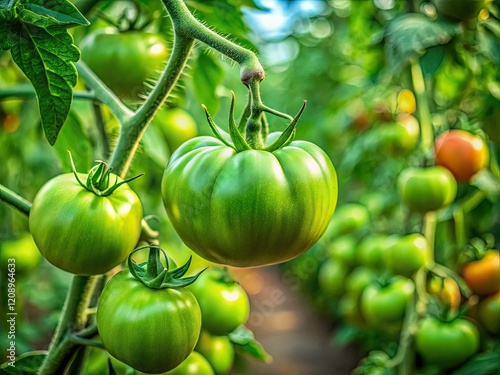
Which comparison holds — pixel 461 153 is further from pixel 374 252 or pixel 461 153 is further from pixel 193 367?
pixel 193 367

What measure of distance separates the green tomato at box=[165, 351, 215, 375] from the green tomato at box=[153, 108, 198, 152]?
35 cm

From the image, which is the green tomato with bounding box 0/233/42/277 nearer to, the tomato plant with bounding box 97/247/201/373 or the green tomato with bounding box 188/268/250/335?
the green tomato with bounding box 188/268/250/335

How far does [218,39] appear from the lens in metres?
0.46

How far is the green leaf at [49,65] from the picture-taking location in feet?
1.60

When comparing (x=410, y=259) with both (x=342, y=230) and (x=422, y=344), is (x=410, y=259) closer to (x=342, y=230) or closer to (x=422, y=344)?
(x=422, y=344)

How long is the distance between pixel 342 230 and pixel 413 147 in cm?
36

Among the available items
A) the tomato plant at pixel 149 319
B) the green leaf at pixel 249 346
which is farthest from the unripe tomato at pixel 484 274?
the tomato plant at pixel 149 319

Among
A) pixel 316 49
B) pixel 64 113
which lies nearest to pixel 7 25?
pixel 64 113

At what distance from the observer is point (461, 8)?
1.00 m

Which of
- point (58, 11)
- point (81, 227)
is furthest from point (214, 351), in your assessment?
point (58, 11)

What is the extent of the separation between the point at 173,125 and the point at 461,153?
1.79ft

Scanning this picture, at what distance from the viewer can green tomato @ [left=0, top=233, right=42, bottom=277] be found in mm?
1114

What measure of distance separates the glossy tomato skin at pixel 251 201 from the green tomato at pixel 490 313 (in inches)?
31.1

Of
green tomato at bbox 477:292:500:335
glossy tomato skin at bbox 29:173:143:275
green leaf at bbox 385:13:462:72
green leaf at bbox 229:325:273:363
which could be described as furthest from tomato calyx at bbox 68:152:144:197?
green tomato at bbox 477:292:500:335
